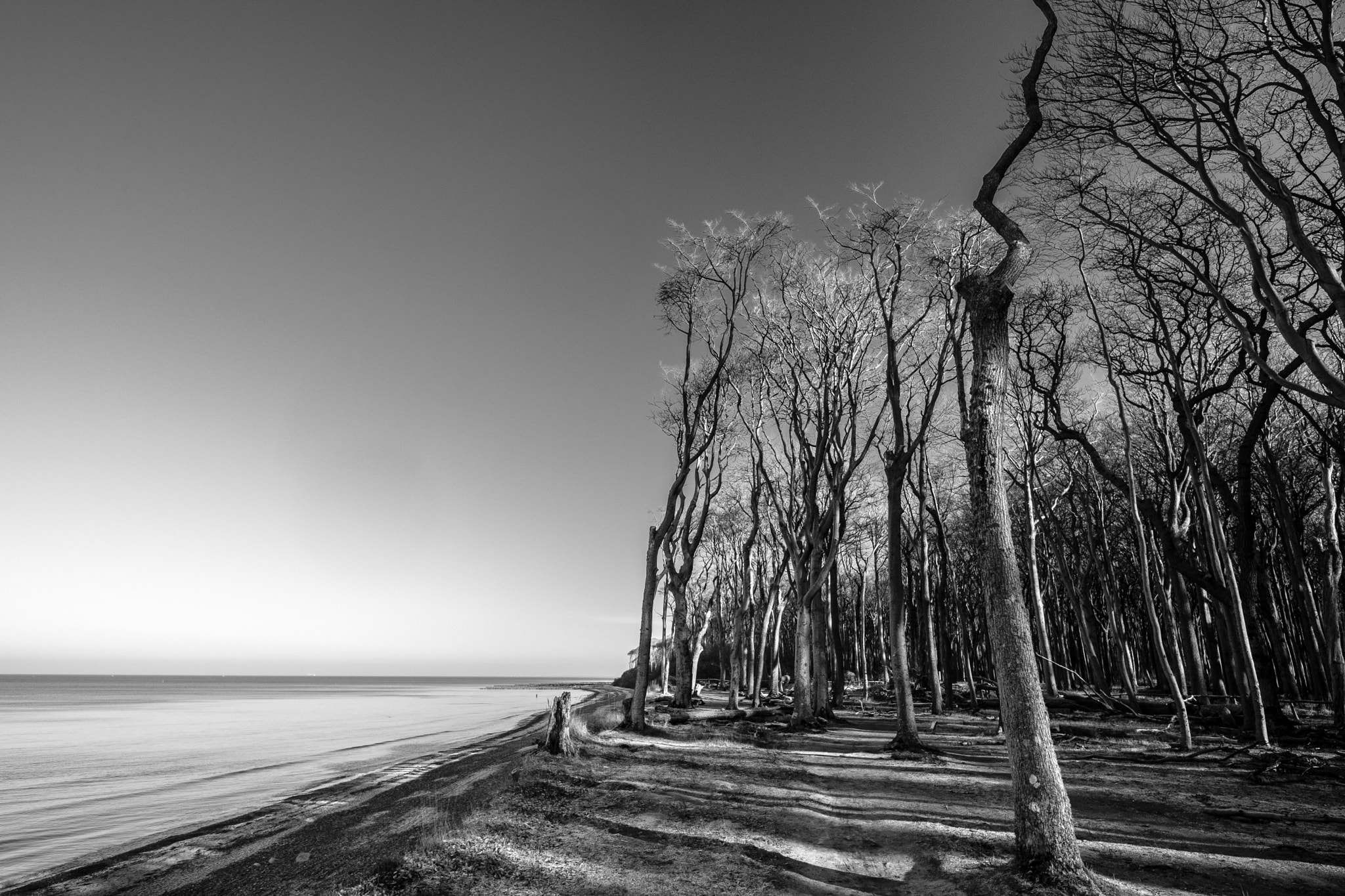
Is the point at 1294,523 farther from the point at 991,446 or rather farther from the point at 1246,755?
the point at 991,446

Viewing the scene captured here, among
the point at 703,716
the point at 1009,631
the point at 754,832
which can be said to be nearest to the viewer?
the point at 1009,631

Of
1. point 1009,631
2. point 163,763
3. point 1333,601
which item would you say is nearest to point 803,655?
point 1333,601

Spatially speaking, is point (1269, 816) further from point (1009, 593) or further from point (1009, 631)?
point (1009, 593)

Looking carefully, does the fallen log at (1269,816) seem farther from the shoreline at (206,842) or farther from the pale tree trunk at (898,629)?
the shoreline at (206,842)

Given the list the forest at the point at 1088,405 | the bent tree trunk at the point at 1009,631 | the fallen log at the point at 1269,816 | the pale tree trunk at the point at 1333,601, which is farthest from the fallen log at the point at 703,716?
the bent tree trunk at the point at 1009,631

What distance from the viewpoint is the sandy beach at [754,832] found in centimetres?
543

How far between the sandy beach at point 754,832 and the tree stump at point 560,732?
44cm

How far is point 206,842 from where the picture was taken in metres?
8.03

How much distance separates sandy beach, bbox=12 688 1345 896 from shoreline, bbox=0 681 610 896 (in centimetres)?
5

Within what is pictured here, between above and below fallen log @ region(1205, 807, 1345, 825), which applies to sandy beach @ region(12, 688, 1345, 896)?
below

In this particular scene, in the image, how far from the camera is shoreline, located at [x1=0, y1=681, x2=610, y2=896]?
256 inches

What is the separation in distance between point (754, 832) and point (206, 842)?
277 inches

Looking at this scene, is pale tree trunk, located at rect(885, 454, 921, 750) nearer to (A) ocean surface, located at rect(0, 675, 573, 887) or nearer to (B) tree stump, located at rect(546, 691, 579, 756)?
(B) tree stump, located at rect(546, 691, 579, 756)

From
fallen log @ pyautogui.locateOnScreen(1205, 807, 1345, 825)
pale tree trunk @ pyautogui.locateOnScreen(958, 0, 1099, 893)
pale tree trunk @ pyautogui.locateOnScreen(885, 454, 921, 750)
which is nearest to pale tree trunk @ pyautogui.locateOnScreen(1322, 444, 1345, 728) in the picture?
fallen log @ pyautogui.locateOnScreen(1205, 807, 1345, 825)
